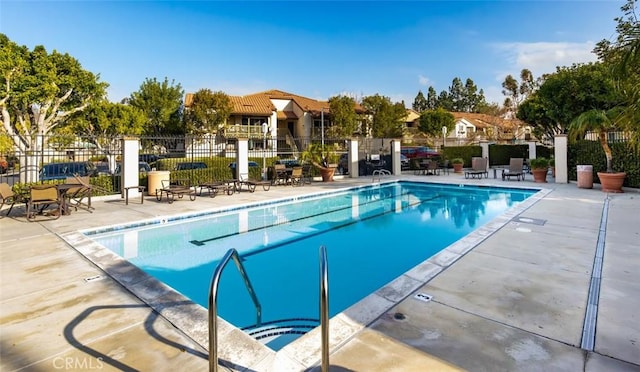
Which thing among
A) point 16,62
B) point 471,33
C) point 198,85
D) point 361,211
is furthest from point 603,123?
point 198,85

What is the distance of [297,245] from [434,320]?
171 inches

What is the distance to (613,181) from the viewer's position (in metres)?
11.2

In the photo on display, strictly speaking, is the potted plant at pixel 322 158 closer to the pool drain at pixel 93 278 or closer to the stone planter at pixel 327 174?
the stone planter at pixel 327 174

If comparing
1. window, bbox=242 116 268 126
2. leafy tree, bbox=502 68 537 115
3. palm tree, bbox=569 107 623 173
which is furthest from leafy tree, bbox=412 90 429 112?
palm tree, bbox=569 107 623 173

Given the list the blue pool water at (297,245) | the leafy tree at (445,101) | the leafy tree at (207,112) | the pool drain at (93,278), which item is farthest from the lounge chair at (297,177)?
the leafy tree at (445,101)

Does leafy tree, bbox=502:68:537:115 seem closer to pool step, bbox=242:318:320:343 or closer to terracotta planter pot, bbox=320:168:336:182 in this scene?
terracotta planter pot, bbox=320:168:336:182

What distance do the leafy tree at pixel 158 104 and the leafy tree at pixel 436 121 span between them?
2914 centimetres

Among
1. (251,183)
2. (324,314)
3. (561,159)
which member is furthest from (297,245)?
(561,159)

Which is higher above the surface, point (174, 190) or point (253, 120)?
point (253, 120)

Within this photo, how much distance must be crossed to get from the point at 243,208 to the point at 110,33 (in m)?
12.9

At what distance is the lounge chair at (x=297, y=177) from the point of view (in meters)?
14.8

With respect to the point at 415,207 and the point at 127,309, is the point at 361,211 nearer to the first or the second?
the point at 415,207

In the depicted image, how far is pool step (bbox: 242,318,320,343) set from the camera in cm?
365

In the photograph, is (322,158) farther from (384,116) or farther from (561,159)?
(384,116)
